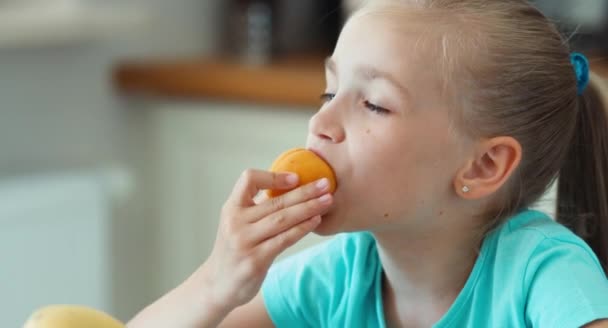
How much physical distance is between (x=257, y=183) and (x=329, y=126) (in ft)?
0.28

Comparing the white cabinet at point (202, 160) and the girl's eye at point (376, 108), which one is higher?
the girl's eye at point (376, 108)

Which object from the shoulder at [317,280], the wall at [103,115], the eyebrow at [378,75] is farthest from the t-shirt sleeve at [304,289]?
the wall at [103,115]

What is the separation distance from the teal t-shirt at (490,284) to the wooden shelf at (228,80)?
2.71ft

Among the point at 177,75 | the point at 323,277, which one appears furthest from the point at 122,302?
the point at 323,277

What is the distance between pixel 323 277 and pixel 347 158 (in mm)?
202

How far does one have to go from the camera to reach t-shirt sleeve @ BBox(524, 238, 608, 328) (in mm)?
824

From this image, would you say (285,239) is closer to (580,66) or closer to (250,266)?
(250,266)

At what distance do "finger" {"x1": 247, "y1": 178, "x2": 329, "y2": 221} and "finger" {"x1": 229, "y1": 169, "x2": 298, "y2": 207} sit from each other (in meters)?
A: 0.01

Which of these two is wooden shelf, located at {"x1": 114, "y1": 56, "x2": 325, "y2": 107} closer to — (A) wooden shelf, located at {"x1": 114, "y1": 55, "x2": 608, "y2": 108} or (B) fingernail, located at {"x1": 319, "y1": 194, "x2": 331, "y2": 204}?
(A) wooden shelf, located at {"x1": 114, "y1": 55, "x2": 608, "y2": 108}

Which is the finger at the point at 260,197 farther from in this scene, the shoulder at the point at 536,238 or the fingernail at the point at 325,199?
the shoulder at the point at 536,238

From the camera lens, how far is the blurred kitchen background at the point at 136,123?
196 centimetres

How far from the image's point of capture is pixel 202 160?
226cm

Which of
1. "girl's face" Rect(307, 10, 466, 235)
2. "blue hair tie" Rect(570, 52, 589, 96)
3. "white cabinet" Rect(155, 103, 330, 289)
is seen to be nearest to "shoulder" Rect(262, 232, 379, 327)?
"girl's face" Rect(307, 10, 466, 235)

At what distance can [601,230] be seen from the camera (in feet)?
A: 3.41
